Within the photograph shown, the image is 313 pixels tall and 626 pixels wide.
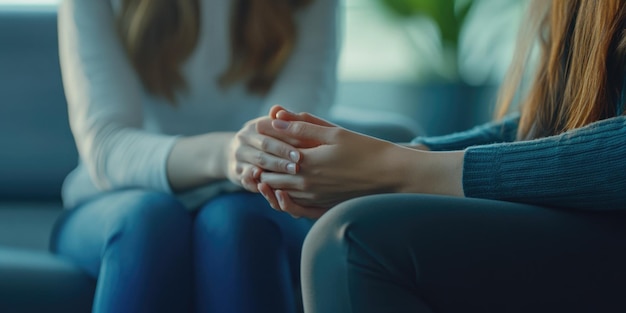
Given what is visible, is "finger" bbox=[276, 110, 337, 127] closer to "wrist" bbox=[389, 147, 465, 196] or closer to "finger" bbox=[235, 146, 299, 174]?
"finger" bbox=[235, 146, 299, 174]

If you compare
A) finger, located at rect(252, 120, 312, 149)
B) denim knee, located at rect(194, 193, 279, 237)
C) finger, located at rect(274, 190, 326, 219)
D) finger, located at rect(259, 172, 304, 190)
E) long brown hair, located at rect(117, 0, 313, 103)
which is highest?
long brown hair, located at rect(117, 0, 313, 103)

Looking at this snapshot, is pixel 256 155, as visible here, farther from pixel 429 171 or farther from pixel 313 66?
pixel 313 66

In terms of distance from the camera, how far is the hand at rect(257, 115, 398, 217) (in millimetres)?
919

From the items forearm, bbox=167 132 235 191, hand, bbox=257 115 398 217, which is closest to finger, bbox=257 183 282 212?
hand, bbox=257 115 398 217

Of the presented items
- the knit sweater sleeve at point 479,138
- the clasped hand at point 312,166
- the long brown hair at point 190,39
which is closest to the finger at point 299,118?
the clasped hand at point 312,166

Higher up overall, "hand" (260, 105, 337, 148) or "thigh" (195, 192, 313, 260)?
"hand" (260, 105, 337, 148)

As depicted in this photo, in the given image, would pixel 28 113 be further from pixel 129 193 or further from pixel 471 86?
pixel 471 86

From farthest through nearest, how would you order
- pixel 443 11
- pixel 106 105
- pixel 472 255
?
pixel 443 11
pixel 106 105
pixel 472 255

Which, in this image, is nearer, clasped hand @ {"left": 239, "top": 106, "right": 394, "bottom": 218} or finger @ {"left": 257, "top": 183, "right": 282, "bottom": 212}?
clasped hand @ {"left": 239, "top": 106, "right": 394, "bottom": 218}

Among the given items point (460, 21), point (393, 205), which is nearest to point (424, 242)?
point (393, 205)

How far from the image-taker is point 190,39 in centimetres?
142

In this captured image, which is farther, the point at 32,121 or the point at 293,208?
the point at 32,121

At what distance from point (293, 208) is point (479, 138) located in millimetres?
328

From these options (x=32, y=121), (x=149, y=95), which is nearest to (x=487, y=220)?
(x=149, y=95)
